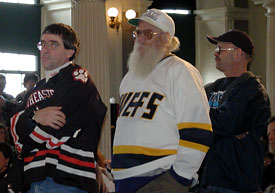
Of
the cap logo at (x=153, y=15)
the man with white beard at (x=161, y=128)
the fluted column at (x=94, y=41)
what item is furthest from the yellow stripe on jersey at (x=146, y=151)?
the fluted column at (x=94, y=41)

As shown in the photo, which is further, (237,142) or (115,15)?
(115,15)

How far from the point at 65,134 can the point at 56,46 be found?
0.60m

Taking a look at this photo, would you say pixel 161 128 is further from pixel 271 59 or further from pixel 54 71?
pixel 271 59

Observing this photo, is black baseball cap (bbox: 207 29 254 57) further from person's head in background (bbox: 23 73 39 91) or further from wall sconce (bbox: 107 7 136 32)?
wall sconce (bbox: 107 7 136 32)

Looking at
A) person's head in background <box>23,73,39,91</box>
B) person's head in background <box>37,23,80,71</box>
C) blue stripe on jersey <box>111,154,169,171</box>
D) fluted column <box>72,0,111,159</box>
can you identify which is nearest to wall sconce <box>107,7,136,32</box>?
fluted column <box>72,0,111,159</box>

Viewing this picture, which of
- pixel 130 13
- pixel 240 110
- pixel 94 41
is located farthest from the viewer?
pixel 130 13

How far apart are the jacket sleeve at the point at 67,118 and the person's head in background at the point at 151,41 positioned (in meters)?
0.34

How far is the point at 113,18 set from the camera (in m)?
12.1

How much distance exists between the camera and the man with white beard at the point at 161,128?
3205 millimetres

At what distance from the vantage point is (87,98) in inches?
140

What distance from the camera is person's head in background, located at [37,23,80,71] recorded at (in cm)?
364

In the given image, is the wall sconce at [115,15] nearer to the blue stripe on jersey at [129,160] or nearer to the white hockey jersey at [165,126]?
the white hockey jersey at [165,126]

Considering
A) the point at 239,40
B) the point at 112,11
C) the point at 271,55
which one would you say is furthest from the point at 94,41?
the point at 239,40

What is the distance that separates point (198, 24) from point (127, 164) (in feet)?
39.4
